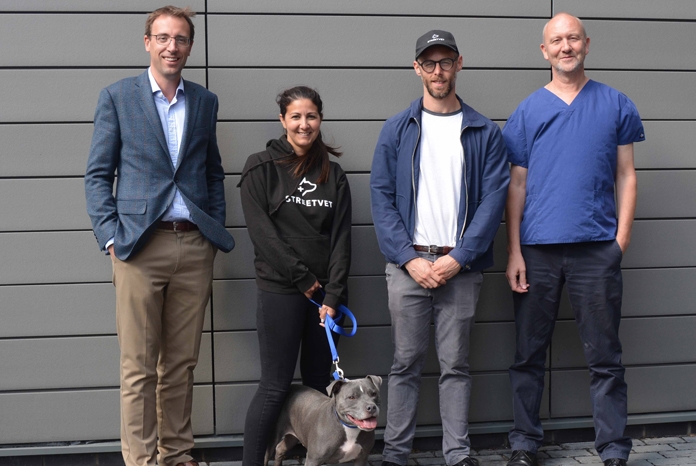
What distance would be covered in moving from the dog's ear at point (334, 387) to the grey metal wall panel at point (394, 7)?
202cm


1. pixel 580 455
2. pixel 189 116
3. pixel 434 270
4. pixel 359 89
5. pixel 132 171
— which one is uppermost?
pixel 359 89

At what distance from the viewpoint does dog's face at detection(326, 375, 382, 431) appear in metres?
2.75

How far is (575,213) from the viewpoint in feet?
10.6

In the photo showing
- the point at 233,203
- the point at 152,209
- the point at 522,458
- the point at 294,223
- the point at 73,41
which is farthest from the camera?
the point at 233,203

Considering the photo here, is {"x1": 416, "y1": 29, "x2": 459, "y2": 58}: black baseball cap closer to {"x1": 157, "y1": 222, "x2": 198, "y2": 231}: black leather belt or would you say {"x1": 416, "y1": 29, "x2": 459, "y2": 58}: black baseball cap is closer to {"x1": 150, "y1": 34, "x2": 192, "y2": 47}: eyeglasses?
{"x1": 150, "y1": 34, "x2": 192, "y2": 47}: eyeglasses

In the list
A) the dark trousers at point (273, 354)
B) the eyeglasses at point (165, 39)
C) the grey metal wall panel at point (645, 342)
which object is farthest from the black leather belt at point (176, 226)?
the grey metal wall panel at point (645, 342)

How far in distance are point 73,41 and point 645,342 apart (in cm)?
360

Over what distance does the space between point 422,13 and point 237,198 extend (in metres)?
1.44

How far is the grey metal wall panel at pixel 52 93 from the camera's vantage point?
351cm

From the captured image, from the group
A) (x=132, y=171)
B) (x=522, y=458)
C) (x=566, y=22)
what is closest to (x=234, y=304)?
(x=132, y=171)

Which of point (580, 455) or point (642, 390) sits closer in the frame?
point (580, 455)

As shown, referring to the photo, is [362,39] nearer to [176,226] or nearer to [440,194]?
[440,194]

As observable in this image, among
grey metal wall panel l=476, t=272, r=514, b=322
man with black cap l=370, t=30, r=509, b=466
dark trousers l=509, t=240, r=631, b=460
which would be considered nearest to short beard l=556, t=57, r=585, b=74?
man with black cap l=370, t=30, r=509, b=466

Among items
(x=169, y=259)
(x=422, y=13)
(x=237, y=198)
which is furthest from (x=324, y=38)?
(x=169, y=259)
